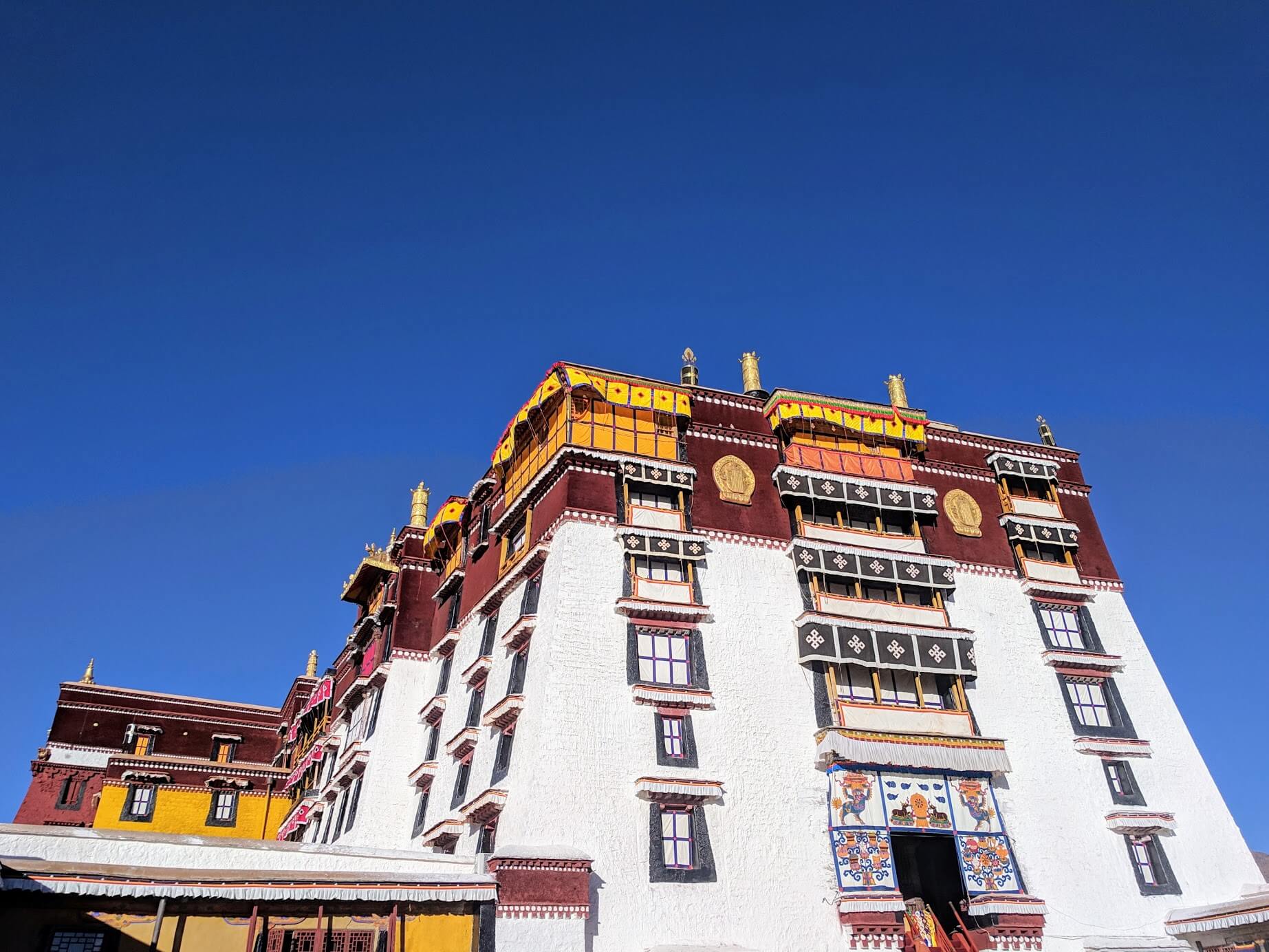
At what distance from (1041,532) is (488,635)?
59.8 ft

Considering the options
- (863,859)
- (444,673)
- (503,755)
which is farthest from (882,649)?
(444,673)

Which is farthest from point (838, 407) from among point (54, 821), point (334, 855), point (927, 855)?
point (54, 821)

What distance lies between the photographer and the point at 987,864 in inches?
962

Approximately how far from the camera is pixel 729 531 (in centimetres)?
2852

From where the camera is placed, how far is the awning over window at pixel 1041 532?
104 ft

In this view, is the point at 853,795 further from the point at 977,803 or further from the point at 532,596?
the point at 532,596

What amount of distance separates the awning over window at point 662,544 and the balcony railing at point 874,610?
3.72 m

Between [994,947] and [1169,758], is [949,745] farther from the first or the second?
[1169,758]

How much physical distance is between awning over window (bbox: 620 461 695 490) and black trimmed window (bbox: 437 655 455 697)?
9506mm

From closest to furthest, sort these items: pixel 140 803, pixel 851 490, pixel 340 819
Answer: pixel 851 490 < pixel 340 819 < pixel 140 803

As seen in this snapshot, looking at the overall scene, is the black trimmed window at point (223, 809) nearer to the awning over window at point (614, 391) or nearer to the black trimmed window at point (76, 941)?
the awning over window at point (614, 391)

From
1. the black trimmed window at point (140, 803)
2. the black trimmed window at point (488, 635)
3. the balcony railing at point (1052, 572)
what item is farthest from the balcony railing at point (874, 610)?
the black trimmed window at point (140, 803)

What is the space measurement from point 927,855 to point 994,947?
564 centimetres

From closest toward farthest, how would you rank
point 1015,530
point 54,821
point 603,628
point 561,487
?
point 603,628, point 561,487, point 1015,530, point 54,821
